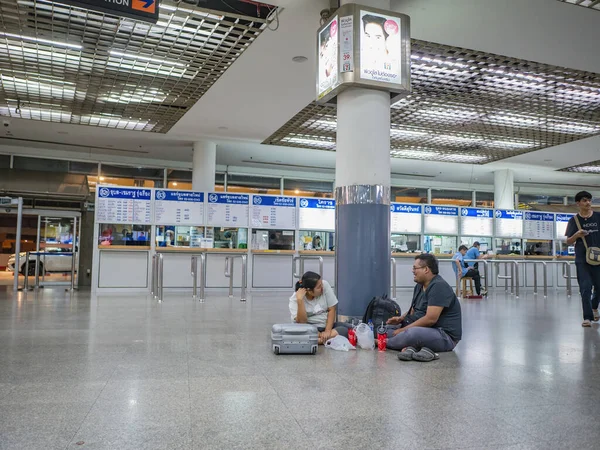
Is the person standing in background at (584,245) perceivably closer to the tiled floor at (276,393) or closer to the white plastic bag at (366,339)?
the tiled floor at (276,393)

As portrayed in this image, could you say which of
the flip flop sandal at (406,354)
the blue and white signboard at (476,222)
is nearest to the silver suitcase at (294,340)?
the flip flop sandal at (406,354)

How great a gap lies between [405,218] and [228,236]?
5287 mm

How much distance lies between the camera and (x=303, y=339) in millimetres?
4273

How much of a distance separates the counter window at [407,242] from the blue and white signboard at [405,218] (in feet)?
1.07

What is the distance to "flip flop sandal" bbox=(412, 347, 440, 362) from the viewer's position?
4051mm

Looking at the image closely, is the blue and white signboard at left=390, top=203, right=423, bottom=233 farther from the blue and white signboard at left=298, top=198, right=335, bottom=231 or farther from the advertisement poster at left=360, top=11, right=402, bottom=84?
the advertisement poster at left=360, top=11, right=402, bottom=84

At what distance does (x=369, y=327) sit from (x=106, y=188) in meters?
9.12

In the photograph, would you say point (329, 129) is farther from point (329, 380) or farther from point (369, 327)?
point (329, 380)

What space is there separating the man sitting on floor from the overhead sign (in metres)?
3.39

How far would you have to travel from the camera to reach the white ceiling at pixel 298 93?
21.0ft

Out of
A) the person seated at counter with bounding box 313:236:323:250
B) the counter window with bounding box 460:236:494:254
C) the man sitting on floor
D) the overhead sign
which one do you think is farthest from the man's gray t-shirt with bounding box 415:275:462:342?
the counter window with bounding box 460:236:494:254

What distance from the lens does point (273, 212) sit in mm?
13406

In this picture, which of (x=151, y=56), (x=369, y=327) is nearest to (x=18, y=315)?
(x=151, y=56)

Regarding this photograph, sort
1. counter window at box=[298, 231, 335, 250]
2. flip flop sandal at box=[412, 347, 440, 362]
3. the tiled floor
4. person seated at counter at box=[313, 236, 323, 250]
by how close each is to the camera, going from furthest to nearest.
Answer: person seated at counter at box=[313, 236, 323, 250], counter window at box=[298, 231, 335, 250], flip flop sandal at box=[412, 347, 440, 362], the tiled floor
